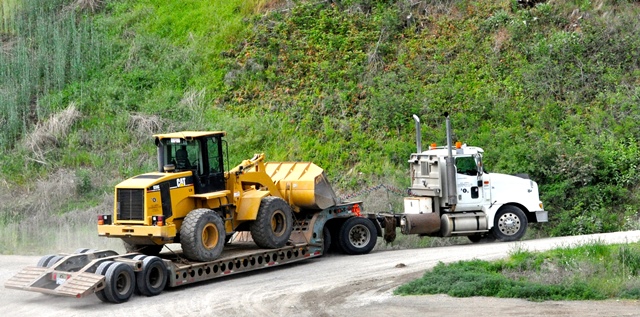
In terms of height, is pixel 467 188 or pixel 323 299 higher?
pixel 467 188

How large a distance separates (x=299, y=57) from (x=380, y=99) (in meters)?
4.90

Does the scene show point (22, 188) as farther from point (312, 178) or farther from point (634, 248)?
point (634, 248)

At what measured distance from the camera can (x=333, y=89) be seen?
31.6 metres

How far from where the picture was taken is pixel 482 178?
21.7 metres

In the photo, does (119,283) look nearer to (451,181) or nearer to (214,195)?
(214,195)

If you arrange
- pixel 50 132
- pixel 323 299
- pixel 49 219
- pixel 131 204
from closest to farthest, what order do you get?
pixel 323 299 → pixel 131 204 → pixel 49 219 → pixel 50 132

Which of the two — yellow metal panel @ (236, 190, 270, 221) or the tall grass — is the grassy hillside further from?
yellow metal panel @ (236, 190, 270, 221)

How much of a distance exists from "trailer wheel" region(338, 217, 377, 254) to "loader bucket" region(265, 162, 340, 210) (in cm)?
70

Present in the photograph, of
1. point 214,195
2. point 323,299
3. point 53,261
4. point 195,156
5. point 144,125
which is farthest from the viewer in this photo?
point 144,125

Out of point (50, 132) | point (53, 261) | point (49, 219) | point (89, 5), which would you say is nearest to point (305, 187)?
point (53, 261)

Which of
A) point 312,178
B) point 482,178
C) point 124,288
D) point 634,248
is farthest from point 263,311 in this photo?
point 482,178

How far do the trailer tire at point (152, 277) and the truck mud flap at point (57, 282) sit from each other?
2.82 feet

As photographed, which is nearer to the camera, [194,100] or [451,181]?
[451,181]

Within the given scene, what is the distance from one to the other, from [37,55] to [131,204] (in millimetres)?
21214
